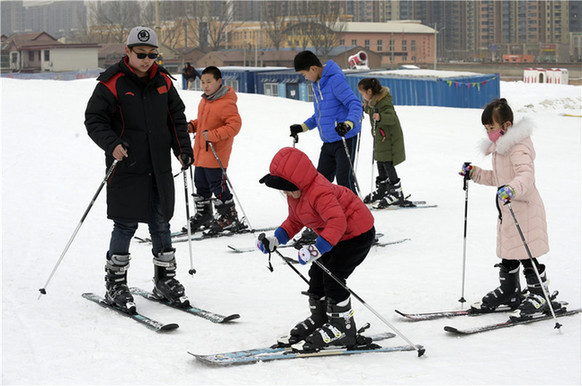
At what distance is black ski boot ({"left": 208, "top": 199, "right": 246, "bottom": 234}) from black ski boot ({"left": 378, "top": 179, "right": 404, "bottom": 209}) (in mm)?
1958

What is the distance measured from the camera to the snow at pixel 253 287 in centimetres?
370

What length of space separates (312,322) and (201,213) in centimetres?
360

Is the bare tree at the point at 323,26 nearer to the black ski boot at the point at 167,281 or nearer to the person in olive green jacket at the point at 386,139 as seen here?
the person in olive green jacket at the point at 386,139

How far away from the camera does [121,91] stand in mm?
4668

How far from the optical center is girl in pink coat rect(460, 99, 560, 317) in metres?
4.57

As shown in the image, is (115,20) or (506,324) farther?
(115,20)

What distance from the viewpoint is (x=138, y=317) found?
180 inches

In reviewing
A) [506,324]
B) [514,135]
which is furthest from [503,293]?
[514,135]

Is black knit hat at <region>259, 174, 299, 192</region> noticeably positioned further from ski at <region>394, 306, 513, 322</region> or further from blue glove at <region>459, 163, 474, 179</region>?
blue glove at <region>459, 163, 474, 179</region>

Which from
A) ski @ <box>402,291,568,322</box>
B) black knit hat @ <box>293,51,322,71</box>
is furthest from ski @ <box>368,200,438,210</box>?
ski @ <box>402,291,568,322</box>

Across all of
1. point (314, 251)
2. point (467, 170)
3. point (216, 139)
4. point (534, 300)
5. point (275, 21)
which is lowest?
point (534, 300)

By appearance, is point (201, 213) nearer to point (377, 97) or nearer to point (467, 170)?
point (377, 97)

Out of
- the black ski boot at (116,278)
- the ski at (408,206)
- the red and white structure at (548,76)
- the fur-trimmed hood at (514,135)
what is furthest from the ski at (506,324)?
the red and white structure at (548,76)

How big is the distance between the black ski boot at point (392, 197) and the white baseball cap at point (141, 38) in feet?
14.8
